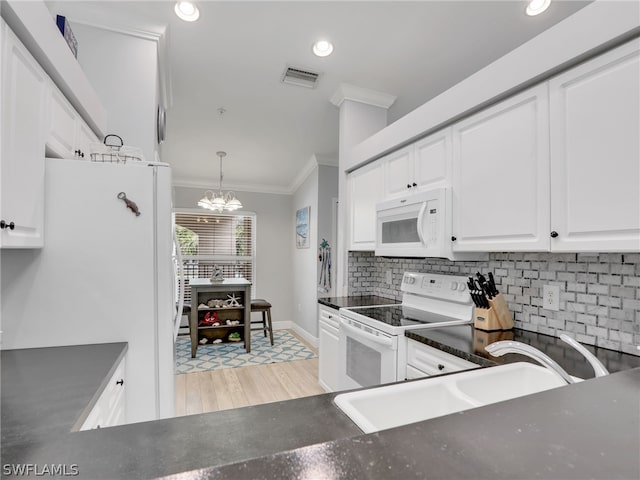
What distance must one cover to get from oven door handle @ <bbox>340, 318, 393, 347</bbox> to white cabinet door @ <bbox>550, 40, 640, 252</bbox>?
1.00 metres

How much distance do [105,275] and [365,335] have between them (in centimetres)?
154

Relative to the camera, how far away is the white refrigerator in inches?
56.0

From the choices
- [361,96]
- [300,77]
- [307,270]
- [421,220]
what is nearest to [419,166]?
[421,220]

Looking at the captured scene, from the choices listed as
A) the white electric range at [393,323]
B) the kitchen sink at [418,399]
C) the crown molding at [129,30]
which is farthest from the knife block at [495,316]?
the crown molding at [129,30]

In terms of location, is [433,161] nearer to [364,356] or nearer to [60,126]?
[364,356]

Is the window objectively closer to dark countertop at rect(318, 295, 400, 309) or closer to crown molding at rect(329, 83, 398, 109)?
dark countertop at rect(318, 295, 400, 309)

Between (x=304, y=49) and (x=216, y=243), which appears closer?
(x=304, y=49)

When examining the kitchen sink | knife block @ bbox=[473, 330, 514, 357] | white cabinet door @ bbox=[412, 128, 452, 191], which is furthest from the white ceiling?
the kitchen sink

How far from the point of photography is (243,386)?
329cm

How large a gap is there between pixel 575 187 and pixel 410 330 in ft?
3.53

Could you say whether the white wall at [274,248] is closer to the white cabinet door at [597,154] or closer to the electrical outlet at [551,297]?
the electrical outlet at [551,297]

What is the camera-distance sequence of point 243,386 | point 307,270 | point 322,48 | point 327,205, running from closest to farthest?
point 322,48
point 243,386
point 327,205
point 307,270

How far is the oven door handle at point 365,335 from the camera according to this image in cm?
198

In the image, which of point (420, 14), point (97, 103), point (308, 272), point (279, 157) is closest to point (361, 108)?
point (420, 14)
